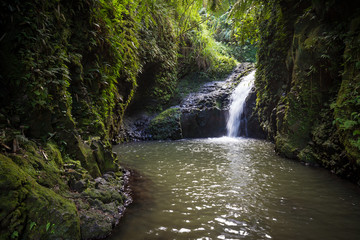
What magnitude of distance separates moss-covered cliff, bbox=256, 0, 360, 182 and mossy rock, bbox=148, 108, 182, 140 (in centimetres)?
550

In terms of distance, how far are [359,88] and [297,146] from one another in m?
2.38

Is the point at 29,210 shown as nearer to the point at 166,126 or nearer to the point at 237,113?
the point at 166,126

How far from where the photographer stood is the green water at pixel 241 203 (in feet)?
8.17

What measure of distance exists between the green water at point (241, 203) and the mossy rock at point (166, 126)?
5521mm

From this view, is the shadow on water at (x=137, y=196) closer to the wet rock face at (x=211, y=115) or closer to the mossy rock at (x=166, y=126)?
the mossy rock at (x=166, y=126)

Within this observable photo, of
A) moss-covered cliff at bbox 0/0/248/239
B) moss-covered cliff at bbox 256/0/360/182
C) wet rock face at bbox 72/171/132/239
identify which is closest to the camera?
moss-covered cliff at bbox 0/0/248/239

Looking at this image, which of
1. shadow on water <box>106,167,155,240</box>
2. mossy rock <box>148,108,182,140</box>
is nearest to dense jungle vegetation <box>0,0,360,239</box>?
shadow on water <box>106,167,155,240</box>

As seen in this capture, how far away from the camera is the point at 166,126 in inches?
440

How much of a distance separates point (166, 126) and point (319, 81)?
24.4 ft

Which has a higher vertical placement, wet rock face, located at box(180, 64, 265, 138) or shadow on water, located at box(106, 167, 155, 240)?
wet rock face, located at box(180, 64, 265, 138)

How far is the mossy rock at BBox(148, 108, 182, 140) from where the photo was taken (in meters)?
10.9

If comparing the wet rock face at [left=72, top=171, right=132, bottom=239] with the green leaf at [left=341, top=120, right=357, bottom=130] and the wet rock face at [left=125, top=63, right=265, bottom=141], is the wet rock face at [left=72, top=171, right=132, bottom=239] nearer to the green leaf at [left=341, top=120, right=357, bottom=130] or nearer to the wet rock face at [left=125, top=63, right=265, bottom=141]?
the green leaf at [left=341, top=120, right=357, bottom=130]

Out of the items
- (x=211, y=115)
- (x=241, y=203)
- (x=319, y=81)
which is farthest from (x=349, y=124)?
(x=211, y=115)

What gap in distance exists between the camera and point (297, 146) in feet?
18.6
